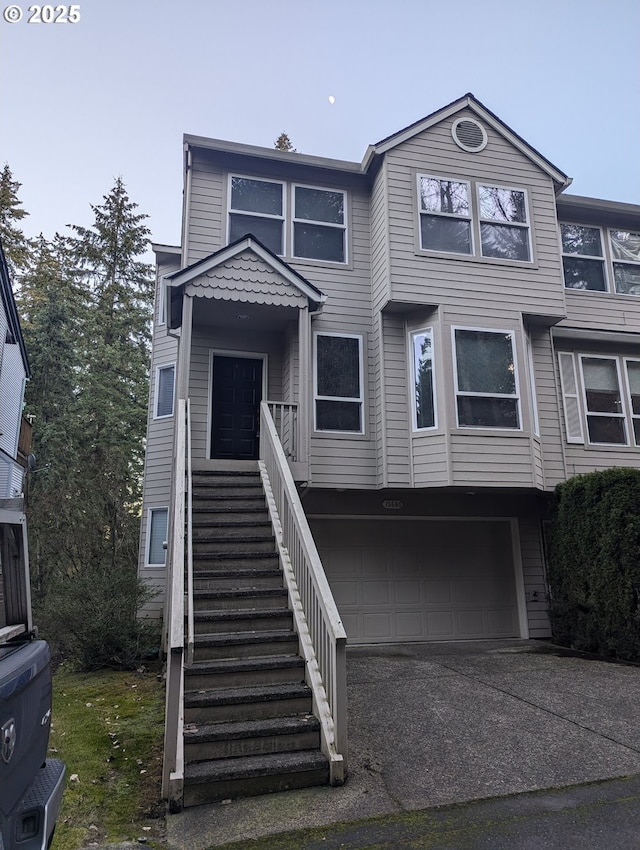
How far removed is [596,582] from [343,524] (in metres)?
4.15

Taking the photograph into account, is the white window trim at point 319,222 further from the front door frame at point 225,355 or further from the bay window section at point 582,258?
the bay window section at point 582,258

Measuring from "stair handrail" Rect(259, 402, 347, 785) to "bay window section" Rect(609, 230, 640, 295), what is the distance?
8.61 meters

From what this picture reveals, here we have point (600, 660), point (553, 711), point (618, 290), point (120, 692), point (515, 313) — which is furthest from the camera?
point (618, 290)

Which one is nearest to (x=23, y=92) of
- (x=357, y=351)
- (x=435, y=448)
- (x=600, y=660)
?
(x=357, y=351)

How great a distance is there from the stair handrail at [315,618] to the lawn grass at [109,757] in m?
1.20

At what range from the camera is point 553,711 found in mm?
5121

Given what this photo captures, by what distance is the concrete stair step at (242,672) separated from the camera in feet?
14.0

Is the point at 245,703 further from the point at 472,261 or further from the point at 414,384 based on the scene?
the point at 472,261

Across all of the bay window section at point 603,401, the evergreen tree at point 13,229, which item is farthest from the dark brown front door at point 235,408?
the evergreen tree at point 13,229

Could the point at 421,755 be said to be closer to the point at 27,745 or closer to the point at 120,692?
the point at 27,745

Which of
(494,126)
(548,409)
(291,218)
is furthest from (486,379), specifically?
(494,126)

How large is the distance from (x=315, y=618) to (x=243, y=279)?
5482 mm

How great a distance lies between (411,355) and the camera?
941 centimetres

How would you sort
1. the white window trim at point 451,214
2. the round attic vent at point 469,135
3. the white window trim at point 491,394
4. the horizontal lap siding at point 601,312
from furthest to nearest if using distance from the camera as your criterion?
the horizontal lap siding at point 601,312
the round attic vent at point 469,135
the white window trim at point 451,214
the white window trim at point 491,394
